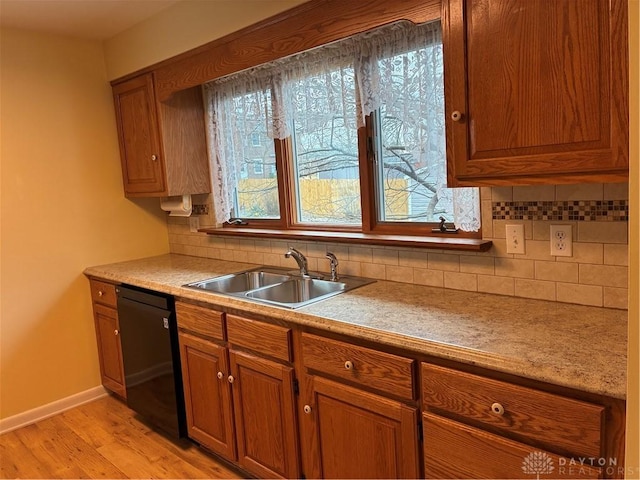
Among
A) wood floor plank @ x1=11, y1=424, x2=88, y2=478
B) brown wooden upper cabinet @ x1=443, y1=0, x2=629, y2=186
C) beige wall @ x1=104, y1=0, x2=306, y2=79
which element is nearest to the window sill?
brown wooden upper cabinet @ x1=443, y1=0, x2=629, y2=186

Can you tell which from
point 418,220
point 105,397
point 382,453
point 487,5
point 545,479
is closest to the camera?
point 545,479

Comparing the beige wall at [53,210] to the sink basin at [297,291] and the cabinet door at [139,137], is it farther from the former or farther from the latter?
the sink basin at [297,291]

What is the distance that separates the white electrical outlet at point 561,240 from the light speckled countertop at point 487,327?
184mm

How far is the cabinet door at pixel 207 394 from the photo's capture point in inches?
89.0

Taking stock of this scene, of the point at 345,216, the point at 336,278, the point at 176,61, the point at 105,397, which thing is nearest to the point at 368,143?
the point at 345,216

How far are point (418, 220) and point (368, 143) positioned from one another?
17.3 inches

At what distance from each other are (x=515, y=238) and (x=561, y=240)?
0.16 metres

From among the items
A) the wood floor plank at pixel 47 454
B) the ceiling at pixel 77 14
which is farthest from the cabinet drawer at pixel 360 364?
the ceiling at pixel 77 14

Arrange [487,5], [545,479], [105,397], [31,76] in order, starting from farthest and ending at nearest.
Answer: [105,397] < [31,76] < [487,5] < [545,479]

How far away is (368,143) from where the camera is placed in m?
2.34

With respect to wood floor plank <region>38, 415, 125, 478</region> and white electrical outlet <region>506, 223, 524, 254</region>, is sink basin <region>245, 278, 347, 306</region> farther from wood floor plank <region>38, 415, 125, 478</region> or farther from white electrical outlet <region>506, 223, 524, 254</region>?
wood floor plank <region>38, 415, 125, 478</region>

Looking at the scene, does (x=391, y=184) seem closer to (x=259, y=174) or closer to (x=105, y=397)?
(x=259, y=174)

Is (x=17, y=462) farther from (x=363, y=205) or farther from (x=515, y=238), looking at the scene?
(x=515, y=238)

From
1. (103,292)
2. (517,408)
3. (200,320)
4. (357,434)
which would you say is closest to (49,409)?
(103,292)
